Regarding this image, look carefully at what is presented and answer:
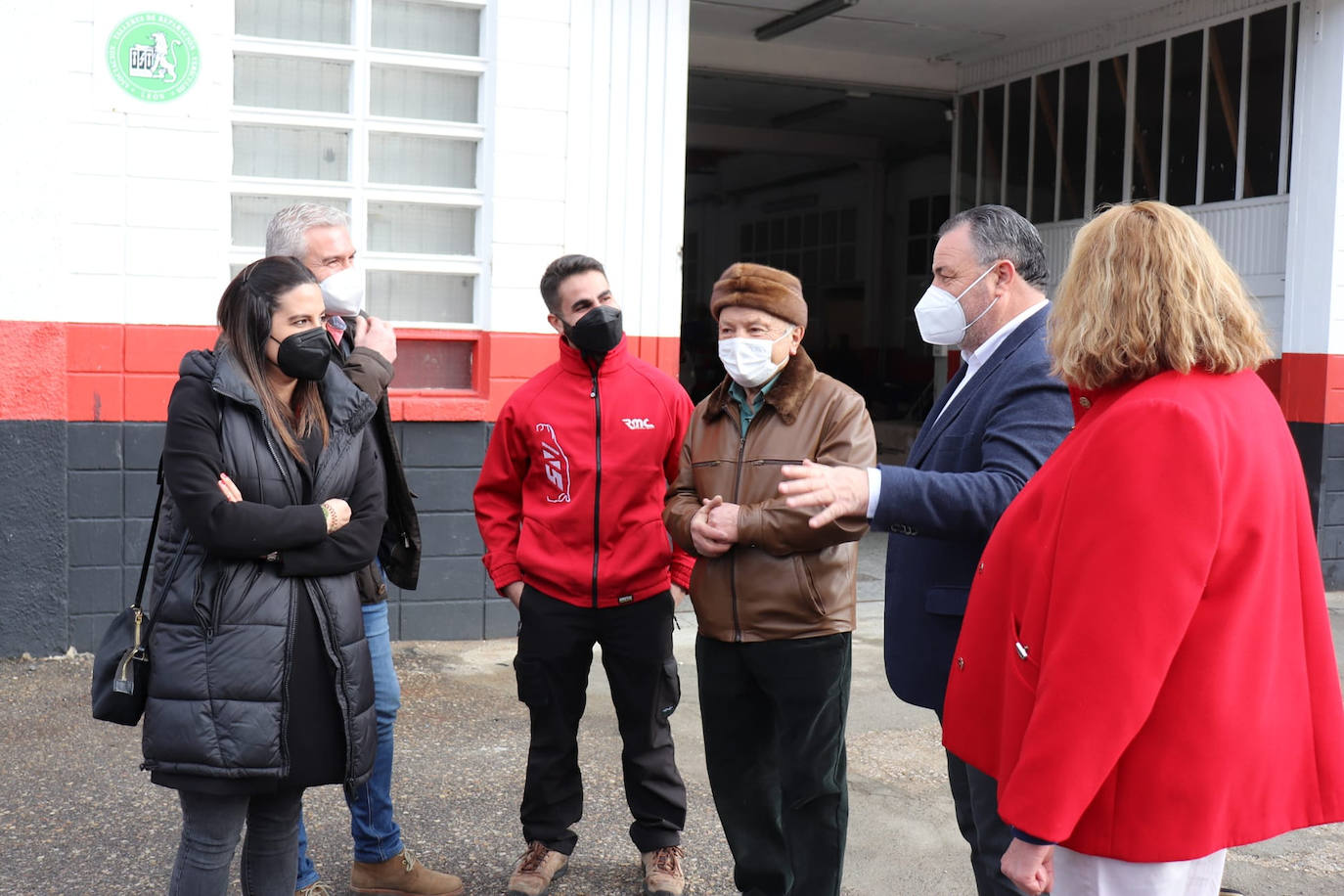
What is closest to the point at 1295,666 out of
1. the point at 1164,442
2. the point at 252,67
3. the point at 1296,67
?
the point at 1164,442

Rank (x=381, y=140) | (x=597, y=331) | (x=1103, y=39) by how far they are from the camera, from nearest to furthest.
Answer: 1. (x=597, y=331)
2. (x=381, y=140)
3. (x=1103, y=39)

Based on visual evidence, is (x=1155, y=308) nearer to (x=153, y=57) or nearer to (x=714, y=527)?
(x=714, y=527)

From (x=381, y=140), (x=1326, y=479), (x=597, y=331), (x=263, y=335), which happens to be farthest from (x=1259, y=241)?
(x=263, y=335)

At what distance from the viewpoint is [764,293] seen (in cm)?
340

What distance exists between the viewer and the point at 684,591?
12.5ft

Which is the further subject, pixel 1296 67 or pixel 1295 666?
pixel 1296 67

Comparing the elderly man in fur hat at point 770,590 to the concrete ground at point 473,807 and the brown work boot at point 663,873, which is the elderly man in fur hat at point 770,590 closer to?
the brown work boot at point 663,873

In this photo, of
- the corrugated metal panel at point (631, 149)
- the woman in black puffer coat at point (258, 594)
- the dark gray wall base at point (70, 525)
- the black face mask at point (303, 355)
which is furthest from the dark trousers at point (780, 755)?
the corrugated metal panel at point (631, 149)

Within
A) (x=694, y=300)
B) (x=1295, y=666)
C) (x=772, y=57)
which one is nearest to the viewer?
(x=1295, y=666)

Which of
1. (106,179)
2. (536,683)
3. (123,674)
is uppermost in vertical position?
(106,179)

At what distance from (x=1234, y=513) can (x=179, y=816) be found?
3.50m

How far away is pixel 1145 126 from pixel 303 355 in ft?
31.6

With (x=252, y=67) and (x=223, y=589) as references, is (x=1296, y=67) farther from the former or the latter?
(x=223, y=589)

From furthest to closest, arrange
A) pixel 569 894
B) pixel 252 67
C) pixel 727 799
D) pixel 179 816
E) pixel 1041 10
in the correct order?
pixel 1041 10, pixel 252 67, pixel 179 816, pixel 569 894, pixel 727 799
